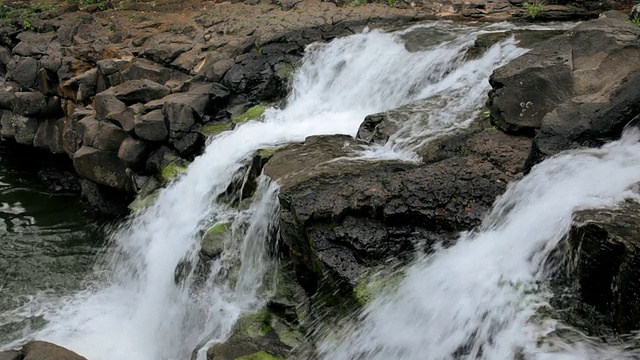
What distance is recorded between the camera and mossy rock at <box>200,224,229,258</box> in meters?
8.05

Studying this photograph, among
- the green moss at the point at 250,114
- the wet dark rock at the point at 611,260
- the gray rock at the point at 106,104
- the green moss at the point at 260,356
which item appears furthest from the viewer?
the gray rock at the point at 106,104

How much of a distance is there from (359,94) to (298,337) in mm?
5610

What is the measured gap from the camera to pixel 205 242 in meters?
8.17

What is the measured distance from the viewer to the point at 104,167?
11945 mm

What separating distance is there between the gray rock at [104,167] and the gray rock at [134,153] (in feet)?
1.42

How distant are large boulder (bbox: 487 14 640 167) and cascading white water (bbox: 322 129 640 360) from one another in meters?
0.29

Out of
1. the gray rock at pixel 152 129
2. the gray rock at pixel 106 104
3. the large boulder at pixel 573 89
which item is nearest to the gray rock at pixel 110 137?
the gray rock at pixel 106 104

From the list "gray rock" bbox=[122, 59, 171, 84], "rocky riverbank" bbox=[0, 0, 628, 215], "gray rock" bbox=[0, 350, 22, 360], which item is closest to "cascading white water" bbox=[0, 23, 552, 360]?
"rocky riverbank" bbox=[0, 0, 628, 215]

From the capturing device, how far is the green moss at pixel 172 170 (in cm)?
1071

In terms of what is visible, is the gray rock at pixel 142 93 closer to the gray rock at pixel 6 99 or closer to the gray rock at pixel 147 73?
the gray rock at pixel 147 73

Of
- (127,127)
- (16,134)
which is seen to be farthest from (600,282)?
(16,134)

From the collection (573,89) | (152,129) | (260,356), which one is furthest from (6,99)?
(573,89)

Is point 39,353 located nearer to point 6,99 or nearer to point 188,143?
point 188,143

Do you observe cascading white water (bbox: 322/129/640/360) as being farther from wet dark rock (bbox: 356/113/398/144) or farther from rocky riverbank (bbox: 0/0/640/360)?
wet dark rock (bbox: 356/113/398/144)
